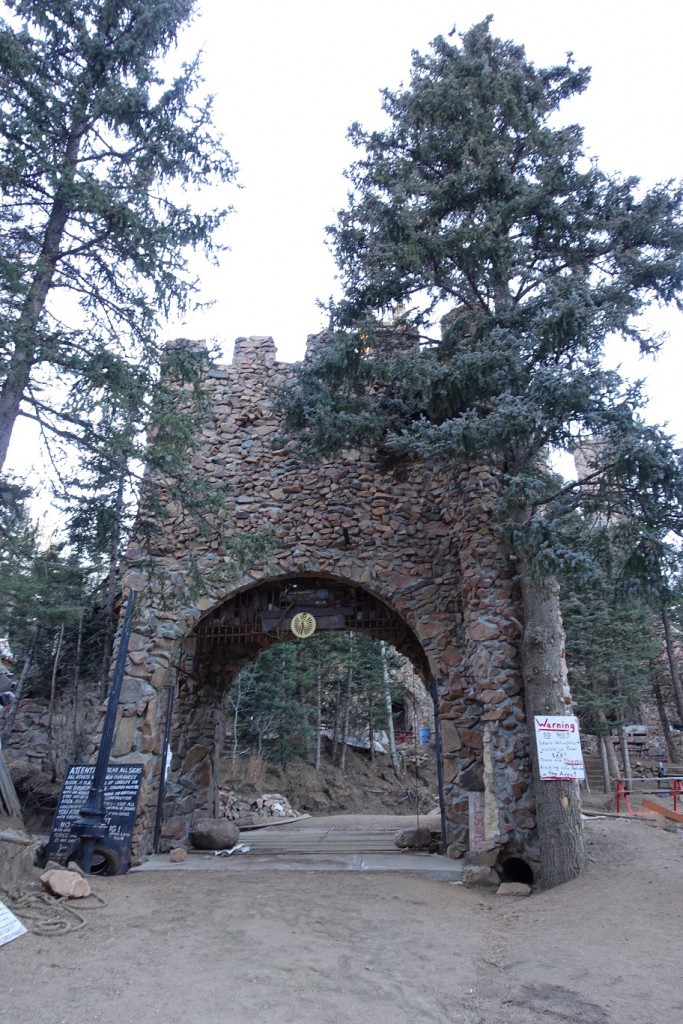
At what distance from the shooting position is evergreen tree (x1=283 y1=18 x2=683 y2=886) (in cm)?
628

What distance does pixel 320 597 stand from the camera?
32.6ft

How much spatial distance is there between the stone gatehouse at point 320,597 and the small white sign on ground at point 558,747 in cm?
60

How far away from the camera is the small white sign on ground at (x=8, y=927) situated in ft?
13.6

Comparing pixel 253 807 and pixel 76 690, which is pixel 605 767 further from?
pixel 76 690

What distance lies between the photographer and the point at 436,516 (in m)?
9.06

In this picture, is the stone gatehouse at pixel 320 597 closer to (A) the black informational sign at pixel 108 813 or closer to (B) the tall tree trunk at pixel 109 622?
(A) the black informational sign at pixel 108 813

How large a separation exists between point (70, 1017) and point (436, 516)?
689 cm

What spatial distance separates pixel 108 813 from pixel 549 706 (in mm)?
4948

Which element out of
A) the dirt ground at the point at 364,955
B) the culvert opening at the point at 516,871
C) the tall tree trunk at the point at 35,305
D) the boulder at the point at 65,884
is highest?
the tall tree trunk at the point at 35,305

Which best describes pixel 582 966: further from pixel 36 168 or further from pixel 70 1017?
pixel 36 168

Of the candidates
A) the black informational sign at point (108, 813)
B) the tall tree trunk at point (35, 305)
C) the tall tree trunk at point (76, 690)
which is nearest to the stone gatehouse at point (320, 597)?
the black informational sign at point (108, 813)

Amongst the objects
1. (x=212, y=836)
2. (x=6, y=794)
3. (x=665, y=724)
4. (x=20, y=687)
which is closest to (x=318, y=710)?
(x=20, y=687)

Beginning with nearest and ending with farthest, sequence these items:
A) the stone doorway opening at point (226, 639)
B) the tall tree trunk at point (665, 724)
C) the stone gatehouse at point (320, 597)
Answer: the stone gatehouse at point (320, 597)
the stone doorway opening at point (226, 639)
the tall tree trunk at point (665, 724)

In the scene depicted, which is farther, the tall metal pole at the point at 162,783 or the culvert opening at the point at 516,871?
Result: the tall metal pole at the point at 162,783
